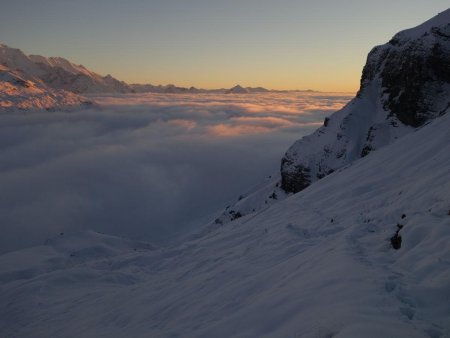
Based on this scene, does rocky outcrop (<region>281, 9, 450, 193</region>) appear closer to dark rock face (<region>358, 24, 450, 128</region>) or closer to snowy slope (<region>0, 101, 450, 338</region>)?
dark rock face (<region>358, 24, 450, 128</region>)

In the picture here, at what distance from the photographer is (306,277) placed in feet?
31.4

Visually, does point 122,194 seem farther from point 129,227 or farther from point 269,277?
point 269,277

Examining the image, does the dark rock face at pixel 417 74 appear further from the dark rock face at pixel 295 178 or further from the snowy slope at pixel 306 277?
the snowy slope at pixel 306 277

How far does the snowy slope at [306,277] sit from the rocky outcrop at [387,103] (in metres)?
17.5

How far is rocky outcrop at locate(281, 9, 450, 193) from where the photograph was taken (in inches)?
1572

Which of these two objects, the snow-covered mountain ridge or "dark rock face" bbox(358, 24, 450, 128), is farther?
the snow-covered mountain ridge

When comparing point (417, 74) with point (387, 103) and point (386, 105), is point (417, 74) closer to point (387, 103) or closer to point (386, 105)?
point (387, 103)

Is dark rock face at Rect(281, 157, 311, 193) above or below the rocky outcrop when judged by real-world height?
below

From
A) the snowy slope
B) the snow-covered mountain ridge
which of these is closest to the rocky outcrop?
the snow-covered mountain ridge

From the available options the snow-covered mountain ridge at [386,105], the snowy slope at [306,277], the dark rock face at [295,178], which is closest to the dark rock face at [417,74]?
the snow-covered mountain ridge at [386,105]

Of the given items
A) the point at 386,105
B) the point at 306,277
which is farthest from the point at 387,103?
the point at 306,277

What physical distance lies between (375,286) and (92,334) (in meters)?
10.3

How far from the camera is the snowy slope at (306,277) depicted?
7.04m

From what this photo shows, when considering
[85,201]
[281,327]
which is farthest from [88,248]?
[85,201]
